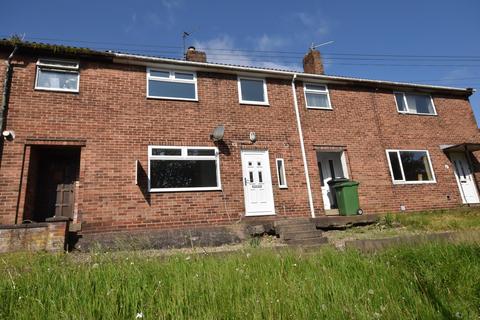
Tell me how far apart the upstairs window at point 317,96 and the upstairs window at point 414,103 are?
12.7 feet

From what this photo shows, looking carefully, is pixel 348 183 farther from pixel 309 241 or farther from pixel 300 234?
pixel 309 241

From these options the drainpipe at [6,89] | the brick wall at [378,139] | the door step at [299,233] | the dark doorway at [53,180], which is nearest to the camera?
the door step at [299,233]

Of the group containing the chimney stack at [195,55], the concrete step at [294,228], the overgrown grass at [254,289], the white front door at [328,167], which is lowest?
the overgrown grass at [254,289]

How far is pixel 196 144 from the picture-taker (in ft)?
32.0

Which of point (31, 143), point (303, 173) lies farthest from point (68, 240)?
point (303, 173)

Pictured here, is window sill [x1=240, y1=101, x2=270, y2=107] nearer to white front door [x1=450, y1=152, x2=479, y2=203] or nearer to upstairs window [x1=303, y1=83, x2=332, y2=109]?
upstairs window [x1=303, y1=83, x2=332, y2=109]

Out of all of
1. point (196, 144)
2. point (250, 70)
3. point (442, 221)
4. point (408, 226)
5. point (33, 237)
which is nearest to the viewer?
point (33, 237)

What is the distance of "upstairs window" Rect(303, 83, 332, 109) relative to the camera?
39.5 ft

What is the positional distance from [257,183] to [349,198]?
136 inches

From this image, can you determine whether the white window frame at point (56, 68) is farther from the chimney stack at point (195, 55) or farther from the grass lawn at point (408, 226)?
the grass lawn at point (408, 226)

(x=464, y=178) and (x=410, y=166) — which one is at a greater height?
(x=410, y=166)

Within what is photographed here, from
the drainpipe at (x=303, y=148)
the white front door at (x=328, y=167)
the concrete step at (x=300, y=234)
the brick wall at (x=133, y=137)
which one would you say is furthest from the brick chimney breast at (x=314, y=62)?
the concrete step at (x=300, y=234)

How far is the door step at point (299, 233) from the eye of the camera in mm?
7426

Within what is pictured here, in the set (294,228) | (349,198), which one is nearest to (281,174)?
(349,198)
